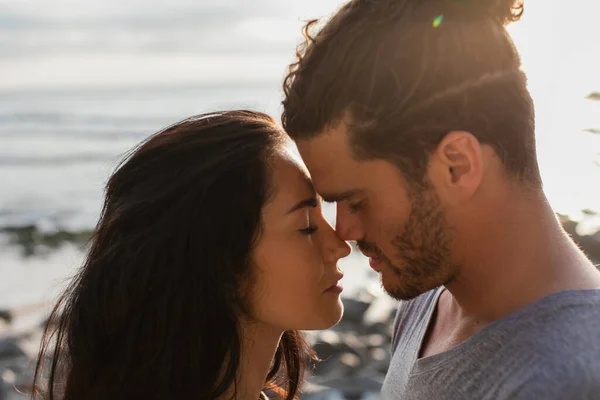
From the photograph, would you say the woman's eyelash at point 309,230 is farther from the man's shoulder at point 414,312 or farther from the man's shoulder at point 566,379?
the man's shoulder at point 566,379

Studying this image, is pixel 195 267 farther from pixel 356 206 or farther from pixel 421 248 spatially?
pixel 421 248

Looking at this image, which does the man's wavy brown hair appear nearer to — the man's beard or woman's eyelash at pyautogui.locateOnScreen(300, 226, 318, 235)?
the man's beard

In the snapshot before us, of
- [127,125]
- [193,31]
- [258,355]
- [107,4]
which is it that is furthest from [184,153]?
[107,4]

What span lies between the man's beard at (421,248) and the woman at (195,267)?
236 mm

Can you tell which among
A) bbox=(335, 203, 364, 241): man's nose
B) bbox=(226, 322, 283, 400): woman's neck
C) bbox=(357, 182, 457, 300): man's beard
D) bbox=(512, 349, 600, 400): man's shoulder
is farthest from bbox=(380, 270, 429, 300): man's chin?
bbox=(512, 349, 600, 400): man's shoulder

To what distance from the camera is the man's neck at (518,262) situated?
2.12 m

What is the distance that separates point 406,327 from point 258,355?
1.78 feet

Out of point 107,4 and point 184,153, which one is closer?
point 184,153

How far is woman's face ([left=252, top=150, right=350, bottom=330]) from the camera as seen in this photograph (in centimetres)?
250

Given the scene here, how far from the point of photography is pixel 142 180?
2.51 metres

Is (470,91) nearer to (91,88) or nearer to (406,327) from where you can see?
(406,327)

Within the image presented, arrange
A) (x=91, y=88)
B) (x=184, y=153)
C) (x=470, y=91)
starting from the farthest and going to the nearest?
(x=91, y=88) < (x=184, y=153) < (x=470, y=91)

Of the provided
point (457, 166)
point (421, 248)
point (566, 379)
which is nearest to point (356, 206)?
point (421, 248)

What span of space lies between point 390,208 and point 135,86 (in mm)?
18482
